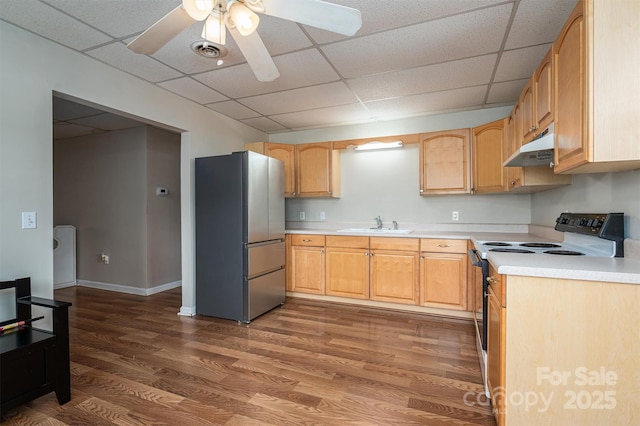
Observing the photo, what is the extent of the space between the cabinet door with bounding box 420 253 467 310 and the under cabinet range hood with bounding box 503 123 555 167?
123 cm

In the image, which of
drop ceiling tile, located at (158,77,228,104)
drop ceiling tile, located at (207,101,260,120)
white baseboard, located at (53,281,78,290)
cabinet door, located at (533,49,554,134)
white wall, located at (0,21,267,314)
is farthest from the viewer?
white baseboard, located at (53,281,78,290)

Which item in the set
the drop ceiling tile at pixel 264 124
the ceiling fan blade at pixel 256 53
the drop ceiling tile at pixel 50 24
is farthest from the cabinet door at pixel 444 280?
the drop ceiling tile at pixel 50 24

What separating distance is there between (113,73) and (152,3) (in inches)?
43.6

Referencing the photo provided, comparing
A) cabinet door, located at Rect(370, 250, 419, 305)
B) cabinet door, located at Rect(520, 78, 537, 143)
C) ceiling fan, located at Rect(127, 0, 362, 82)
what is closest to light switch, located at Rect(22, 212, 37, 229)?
ceiling fan, located at Rect(127, 0, 362, 82)

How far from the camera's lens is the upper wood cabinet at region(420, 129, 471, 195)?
349 cm

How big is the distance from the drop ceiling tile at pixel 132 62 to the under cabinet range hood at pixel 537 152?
2767 millimetres

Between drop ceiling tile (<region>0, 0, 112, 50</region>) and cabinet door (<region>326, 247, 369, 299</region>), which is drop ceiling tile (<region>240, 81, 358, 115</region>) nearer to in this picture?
drop ceiling tile (<region>0, 0, 112, 50</region>)

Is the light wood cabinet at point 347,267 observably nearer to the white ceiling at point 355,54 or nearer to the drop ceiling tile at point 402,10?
the white ceiling at point 355,54

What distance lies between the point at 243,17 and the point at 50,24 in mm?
1522

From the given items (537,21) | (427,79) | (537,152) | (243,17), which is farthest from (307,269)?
(537,21)

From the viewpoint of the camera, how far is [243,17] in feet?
4.86

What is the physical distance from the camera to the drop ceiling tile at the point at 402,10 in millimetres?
1833

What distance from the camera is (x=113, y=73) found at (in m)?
2.63

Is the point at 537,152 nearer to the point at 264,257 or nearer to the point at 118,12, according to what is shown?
the point at 264,257
